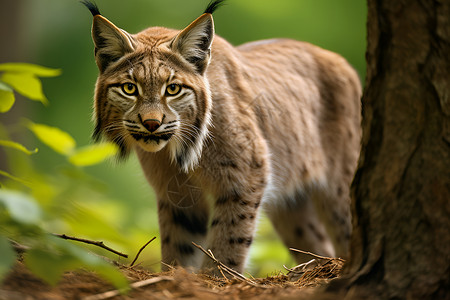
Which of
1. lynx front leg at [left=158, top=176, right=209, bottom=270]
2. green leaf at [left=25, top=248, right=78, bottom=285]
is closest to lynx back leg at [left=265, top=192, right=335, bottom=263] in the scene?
lynx front leg at [left=158, top=176, right=209, bottom=270]

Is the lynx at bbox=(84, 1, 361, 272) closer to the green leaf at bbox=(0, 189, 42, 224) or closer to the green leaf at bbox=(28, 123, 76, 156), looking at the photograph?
the green leaf at bbox=(28, 123, 76, 156)

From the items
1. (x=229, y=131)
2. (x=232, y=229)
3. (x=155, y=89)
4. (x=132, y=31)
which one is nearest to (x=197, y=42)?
(x=155, y=89)

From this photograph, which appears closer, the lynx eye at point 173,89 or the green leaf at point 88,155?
the green leaf at point 88,155

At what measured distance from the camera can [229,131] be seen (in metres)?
4.65

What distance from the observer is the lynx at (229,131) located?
4105 mm

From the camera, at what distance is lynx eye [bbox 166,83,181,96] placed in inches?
161

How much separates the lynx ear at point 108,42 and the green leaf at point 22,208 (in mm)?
2420

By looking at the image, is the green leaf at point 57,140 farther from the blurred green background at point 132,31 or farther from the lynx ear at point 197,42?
the blurred green background at point 132,31

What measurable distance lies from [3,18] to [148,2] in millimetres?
→ 6068

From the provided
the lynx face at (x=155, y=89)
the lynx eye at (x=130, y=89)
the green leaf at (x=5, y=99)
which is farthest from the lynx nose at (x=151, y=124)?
the green leaf at (x=5, y=99)

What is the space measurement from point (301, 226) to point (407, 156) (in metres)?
3.99

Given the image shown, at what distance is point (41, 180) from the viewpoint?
6.54 ft

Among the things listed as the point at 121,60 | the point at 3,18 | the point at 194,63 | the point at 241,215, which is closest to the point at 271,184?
the point at 241,215

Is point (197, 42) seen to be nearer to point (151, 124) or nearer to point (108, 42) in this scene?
point (108, 42)
